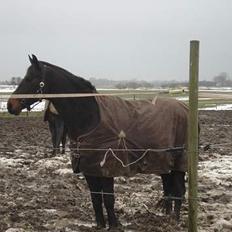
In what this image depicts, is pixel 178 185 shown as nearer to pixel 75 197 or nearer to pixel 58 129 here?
pixel 75 197

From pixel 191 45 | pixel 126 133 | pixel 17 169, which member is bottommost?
pixel 17 169

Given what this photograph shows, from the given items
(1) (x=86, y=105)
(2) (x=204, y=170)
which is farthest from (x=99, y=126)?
(2) (x=204, y=170)

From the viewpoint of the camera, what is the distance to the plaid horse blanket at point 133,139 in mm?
5125

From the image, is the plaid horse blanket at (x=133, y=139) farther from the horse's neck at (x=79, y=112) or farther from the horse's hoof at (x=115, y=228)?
the horse's hoof at (x=115, y=228)

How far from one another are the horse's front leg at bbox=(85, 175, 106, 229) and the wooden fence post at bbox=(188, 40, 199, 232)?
1408 millimetres

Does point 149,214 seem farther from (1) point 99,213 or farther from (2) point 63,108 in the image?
(2) point 63,108

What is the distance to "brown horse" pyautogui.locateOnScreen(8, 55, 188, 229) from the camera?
5.14 metres

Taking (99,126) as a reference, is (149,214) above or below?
below

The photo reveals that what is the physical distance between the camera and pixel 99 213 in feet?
18.1

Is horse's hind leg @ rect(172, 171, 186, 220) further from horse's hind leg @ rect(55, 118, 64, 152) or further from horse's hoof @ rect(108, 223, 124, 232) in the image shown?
horse's hind leg @ rect(55, 118, 64, 152)

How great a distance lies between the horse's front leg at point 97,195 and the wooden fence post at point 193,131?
1.41m

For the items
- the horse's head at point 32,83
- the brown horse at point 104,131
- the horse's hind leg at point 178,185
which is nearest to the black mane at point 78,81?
Answer: the brown horse at point 104,131

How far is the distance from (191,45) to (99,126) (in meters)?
1.62

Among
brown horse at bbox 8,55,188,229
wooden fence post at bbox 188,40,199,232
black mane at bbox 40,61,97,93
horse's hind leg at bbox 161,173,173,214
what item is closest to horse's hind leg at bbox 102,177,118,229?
brown horse at bbox 8,55,188,229
